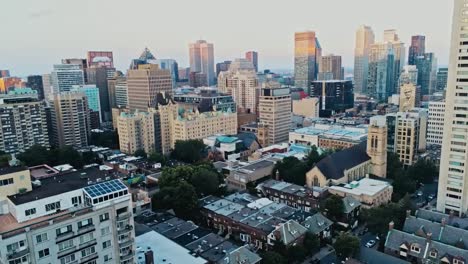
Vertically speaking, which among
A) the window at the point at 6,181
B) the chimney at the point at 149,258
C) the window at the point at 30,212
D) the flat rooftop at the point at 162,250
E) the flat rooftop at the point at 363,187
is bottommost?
the flat rooftop at the point at 162,250

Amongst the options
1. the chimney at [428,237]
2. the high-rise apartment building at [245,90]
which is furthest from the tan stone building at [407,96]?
the chimney at [428,237]

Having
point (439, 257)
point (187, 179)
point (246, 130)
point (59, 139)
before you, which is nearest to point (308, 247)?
point (439, 257)

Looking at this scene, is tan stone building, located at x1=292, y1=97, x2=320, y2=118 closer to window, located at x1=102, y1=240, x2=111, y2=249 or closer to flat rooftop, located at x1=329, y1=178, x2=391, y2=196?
flat rooftop, located at x1=329, y1=178, x2=391, y2=196

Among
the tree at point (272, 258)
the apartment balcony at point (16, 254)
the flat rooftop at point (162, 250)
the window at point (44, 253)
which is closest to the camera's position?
the apartment balcony at point (16, 254)

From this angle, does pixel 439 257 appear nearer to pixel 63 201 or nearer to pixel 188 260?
Result: pixel 188 260

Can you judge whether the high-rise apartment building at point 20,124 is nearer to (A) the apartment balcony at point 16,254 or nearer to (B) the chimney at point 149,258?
(B) the chimney at point 149,258

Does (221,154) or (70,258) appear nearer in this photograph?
(70,258)
